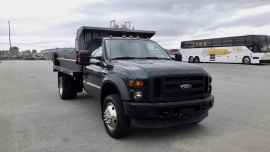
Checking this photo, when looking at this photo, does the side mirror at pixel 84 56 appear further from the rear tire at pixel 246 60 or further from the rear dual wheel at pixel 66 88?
the rear tire at pixel 246 60

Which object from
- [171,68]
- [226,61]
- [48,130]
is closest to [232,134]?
[171,68]

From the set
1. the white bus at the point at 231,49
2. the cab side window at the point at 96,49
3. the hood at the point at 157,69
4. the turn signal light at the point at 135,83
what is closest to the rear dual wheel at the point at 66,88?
the cab side window at the point at 96,49

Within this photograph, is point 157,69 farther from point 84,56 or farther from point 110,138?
point 84,56

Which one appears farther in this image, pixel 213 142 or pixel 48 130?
pixel 48 130

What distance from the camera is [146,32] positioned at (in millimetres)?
7941

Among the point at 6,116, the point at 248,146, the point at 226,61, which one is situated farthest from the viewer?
the point at 226,61

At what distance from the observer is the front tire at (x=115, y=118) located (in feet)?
14.1

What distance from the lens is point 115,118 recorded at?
4449 mm

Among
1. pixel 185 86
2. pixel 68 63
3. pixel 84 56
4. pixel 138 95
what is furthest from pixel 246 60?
pixel 138 95

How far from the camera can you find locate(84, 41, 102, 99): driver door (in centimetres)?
539

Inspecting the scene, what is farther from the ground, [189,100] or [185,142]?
[189,100]

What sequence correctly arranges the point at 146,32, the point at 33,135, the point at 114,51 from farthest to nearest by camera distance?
the point at 146,32, the point at 114,51, the point at 33,135

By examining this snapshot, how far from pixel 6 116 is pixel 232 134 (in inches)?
207

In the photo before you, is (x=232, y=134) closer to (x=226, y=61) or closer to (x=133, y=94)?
(x=133, y=94)
